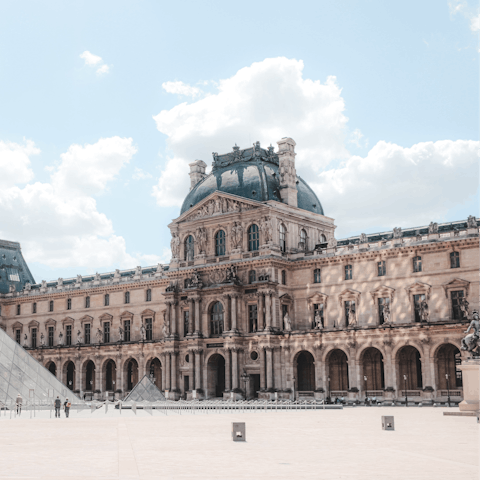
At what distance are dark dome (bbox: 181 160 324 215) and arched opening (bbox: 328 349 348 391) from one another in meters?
16.2

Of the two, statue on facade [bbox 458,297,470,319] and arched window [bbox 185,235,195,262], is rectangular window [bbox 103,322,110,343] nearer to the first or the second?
arched window [bbox 185,235,195,262]

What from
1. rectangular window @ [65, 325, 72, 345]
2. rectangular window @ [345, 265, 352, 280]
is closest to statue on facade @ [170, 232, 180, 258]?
rectangular window @ [345, 265, 352, 280]

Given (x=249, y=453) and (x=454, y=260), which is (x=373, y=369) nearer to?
(x=454, y=260)

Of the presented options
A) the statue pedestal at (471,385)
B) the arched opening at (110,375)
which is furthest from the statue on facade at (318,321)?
the arched opening at (110,375)

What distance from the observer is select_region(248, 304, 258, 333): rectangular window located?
69.4 m

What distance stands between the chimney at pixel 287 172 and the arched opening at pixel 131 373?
27.3 meters

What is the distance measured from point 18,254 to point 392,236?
58.7 m

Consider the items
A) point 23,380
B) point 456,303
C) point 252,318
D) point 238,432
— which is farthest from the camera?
point 252,318

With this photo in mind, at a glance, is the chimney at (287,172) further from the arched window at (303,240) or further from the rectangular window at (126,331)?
the rectangular window at (126,331)

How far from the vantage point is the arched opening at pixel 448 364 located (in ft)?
200

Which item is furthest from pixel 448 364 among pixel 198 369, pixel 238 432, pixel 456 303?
pixel 238 432

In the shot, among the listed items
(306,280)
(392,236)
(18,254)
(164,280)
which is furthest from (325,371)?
(18,254)

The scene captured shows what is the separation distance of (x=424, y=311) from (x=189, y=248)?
2551 cm

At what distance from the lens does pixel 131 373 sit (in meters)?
84.6
